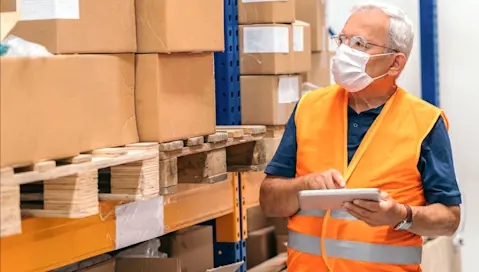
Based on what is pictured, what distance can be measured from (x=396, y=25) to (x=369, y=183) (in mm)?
770

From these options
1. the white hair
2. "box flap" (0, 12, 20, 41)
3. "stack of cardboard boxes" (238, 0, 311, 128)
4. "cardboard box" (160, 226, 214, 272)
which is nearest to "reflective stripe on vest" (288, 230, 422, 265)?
the white hair

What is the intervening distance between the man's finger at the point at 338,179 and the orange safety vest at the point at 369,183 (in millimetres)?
206

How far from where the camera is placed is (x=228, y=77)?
5.01 m

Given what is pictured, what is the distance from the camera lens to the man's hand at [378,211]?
3760 millimetres

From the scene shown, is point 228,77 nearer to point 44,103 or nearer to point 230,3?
point 230,3

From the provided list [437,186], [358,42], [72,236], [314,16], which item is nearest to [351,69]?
[358,42]

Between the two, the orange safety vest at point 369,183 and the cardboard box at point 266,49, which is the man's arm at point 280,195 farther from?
the cardboard box at point 266,49

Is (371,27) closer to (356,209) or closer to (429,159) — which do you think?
(429,159)

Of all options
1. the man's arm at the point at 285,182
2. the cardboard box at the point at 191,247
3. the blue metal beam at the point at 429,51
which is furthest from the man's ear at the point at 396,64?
the blue metal beam at the point at 429,51

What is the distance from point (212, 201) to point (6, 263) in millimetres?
1753

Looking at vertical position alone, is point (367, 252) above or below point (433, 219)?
below

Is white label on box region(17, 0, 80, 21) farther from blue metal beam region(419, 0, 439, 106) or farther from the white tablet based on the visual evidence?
blue metal beam region(419, 0, 439, 106)

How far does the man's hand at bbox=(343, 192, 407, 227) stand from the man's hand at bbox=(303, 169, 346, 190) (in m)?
0.10

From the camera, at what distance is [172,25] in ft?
12.6
